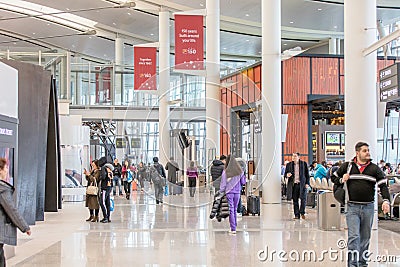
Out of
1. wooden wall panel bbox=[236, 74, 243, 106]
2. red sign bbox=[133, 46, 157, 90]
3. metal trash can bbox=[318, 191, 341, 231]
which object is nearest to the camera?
metal trash can bbox=[318, 191, 341, 231]

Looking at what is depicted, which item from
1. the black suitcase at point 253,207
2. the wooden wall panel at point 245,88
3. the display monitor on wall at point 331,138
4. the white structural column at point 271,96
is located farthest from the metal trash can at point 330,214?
the wooden wall panel at point 245,88

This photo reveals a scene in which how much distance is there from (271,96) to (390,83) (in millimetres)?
6718

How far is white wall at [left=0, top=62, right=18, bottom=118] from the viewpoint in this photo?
27.8 feet

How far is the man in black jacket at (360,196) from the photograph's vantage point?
6.81 metres

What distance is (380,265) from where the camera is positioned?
25.6 feet

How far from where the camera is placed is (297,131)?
24.7 metres

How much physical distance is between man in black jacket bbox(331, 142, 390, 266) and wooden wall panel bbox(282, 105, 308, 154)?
58.0 ft

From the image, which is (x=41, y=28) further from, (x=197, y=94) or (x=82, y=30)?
(x=197, y=94)

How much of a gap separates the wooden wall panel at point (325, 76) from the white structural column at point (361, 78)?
42.0ft

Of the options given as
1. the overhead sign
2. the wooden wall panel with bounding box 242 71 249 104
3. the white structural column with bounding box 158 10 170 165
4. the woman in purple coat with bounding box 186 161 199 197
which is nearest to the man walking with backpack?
the white structural column with bounding box 158 10 170 165

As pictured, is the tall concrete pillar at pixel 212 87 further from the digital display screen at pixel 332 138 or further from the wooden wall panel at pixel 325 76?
the digital display screen at pixel 332 138

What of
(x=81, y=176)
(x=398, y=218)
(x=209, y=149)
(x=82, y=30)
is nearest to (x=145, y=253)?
(x=398, y=218)

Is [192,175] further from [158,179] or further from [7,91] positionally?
[7,91]

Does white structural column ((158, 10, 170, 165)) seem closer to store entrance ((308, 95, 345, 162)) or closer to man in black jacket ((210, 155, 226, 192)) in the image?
store entrance ((308, 95, 345, 162))
